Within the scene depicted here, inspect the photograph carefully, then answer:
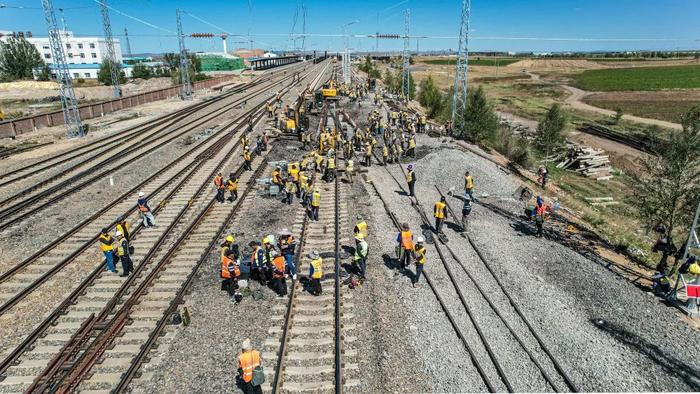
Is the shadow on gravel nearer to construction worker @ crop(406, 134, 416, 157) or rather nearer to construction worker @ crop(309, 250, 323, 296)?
construction worker @ crop(309, 250, 323, 296)

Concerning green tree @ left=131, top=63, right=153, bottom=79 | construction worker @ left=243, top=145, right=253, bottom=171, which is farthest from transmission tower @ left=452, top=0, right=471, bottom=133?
green tree @ left=131, top=63, right=153, bottom=79

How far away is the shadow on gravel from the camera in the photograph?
9297 mm

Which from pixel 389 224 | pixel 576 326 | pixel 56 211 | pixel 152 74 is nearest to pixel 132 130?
pixel 56 211

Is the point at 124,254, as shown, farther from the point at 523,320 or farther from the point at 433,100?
the point at 433,100

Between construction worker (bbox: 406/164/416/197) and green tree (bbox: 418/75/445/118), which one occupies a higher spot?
green tree (bbox: 418/75/445/118)

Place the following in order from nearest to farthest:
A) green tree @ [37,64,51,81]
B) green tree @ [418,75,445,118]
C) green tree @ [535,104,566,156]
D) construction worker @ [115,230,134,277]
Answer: construction worker @ [115,230,134,277], green tree @ [535,104,566,156], green tree @ [418,75,445,118], green tree @ [37,64,51,81]

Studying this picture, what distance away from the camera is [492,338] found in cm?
1016

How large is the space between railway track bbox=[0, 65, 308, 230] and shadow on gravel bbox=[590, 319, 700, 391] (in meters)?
20.4

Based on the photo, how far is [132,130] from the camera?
1373 inches

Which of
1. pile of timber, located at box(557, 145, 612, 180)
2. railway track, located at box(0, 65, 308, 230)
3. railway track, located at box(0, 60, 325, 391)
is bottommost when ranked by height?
pile of timber, located at box(557, 145, 612, 180)

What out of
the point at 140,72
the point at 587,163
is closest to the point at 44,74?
the point at 140,72

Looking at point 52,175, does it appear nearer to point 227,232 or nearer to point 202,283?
point 227,232

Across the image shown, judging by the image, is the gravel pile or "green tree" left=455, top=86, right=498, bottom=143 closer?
the gravel pile

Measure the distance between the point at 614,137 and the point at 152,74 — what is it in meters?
91.1
